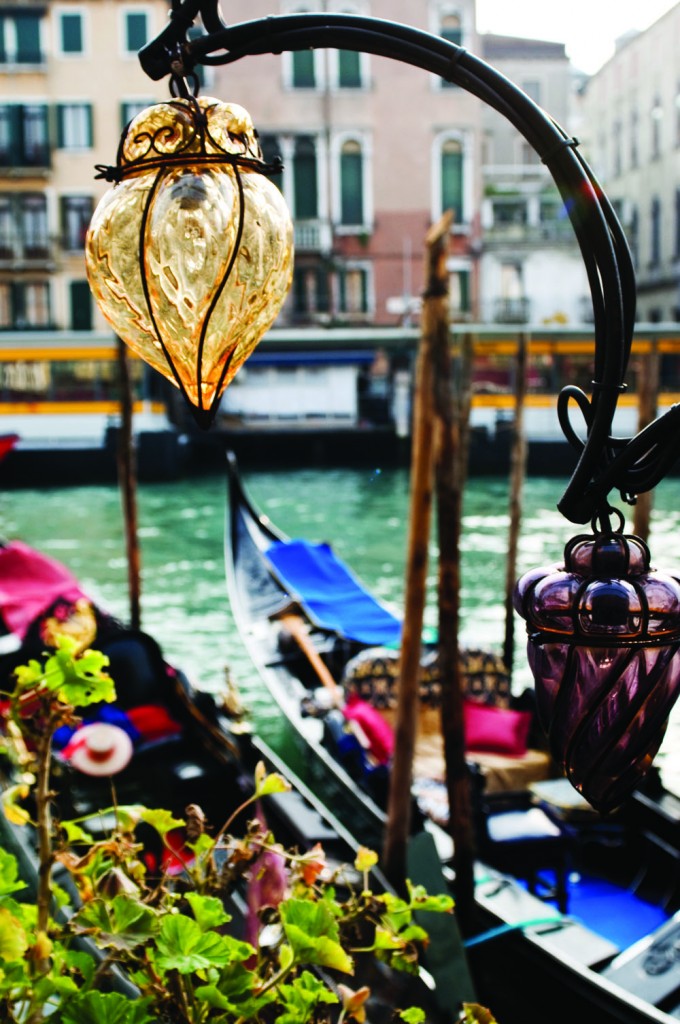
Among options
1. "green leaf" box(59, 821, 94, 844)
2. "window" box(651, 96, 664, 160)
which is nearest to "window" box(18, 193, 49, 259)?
"window" box(651, 96, 664, 160)

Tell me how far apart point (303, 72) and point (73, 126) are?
10.0 feet

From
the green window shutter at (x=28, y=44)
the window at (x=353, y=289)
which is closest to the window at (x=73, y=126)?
the green window shutter at (x=28, y=44)

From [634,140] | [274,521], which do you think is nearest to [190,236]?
[274,521]

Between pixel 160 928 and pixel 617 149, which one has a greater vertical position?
pixel 617 149

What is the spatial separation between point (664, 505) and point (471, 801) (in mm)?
8814

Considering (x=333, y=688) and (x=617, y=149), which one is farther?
(x=617, y=149)

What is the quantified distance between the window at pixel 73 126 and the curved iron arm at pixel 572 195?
1458 centimetres

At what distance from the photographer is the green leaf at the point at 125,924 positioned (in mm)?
719

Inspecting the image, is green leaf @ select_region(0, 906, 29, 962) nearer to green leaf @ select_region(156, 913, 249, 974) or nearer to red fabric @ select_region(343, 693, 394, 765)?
green leaf @ select_region(156, 913, 249, 974)

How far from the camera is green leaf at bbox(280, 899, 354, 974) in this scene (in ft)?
2.34

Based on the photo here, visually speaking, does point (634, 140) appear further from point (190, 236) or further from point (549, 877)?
point (190, 236)

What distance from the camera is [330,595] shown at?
479 cm

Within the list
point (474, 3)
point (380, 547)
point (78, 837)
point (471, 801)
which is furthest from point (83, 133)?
point (78, 837)

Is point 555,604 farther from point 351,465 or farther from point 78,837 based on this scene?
point 351,465
